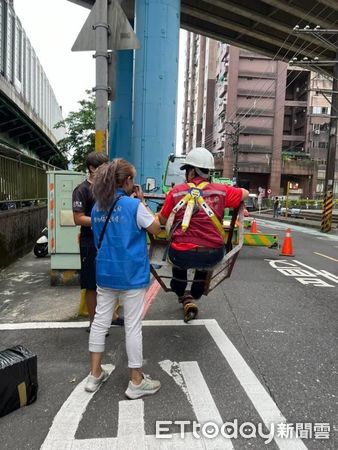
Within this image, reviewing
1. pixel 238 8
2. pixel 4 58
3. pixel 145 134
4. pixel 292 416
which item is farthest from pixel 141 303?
pixel 238 8

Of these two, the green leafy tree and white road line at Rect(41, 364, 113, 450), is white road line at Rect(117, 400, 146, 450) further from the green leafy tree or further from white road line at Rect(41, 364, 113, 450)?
the green leafy tree

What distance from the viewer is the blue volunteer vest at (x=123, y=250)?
9.97 feet

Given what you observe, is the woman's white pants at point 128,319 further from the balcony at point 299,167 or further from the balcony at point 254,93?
the balcony at point 254,93

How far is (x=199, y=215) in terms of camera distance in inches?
154

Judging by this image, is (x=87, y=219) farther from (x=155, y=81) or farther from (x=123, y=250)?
(x=155, y=81)

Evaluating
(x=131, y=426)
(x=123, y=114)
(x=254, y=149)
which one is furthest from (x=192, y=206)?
(x=254, y=149)

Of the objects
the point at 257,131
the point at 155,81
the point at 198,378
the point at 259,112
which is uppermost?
the point at 259,112

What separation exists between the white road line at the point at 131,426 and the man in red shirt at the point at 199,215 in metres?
1.52

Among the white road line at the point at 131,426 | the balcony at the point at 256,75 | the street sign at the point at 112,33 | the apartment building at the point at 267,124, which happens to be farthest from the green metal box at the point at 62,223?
the balcony at the point at 256,75

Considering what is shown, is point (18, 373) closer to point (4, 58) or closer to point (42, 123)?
point (4, 58)

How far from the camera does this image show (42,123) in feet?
105

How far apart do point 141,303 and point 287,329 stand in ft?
8.07

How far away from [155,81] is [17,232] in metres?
10.1

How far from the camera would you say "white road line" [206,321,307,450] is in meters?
2.62
